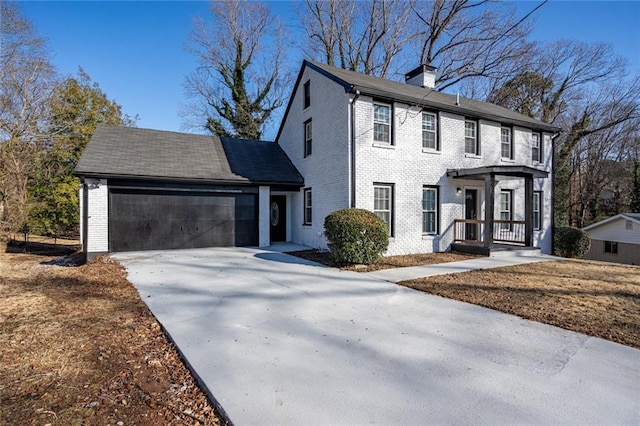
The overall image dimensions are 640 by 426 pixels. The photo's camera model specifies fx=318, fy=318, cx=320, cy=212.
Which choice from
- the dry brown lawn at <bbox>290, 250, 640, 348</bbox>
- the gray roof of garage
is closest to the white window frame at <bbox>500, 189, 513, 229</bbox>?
the dry brown lawn at <bbox>290, 250, 640, 348</bbox>

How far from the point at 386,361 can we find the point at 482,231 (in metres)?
11.0

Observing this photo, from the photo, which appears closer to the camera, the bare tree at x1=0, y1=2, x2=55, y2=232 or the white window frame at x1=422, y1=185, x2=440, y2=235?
the white window frame at x1=422, y1=185, x2=440, y2=235

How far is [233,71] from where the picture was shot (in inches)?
969

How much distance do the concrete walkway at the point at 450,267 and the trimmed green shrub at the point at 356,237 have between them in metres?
0.61

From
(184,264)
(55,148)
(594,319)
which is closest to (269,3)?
(55,148)

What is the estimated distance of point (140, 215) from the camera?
11016 mm

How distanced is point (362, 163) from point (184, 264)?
20.0ft

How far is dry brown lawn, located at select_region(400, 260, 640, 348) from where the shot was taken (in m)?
4.43

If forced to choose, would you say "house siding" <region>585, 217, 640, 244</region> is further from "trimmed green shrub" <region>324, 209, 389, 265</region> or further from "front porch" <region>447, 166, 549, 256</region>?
"trimmed green shrub" <region>324, 209, 389, 265</region>

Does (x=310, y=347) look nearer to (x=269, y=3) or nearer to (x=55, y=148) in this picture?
(x=55, y=148)

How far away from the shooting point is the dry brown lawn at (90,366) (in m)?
2.46

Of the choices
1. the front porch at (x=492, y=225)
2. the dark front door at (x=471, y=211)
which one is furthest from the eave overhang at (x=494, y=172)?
the dark front door at (x=471, y=211)

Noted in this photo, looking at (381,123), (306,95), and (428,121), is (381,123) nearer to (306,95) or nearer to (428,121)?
(428,121)

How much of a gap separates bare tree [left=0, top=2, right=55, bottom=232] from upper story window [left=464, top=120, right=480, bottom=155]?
1961 cm
